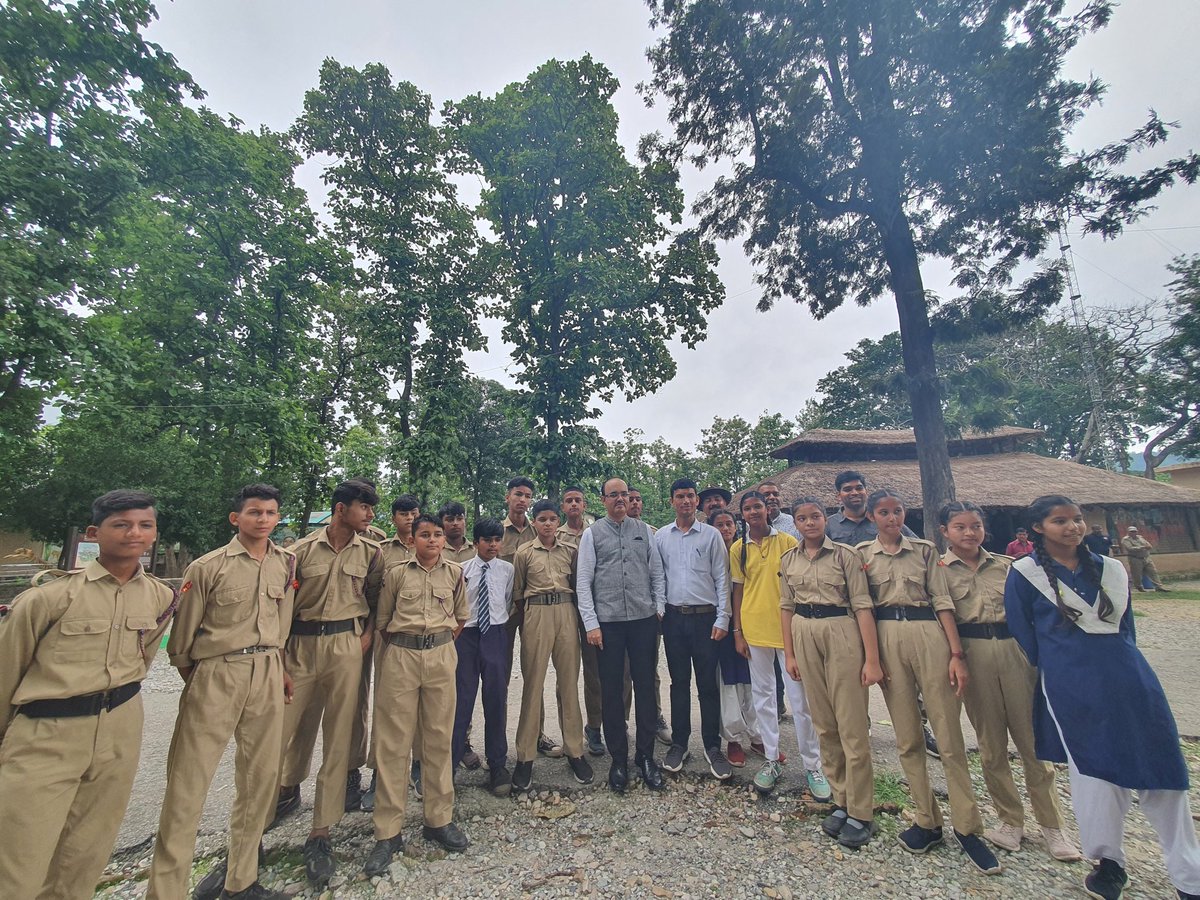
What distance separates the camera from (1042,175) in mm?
8195

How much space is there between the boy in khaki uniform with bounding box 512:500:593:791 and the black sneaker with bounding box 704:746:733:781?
0.91 meters

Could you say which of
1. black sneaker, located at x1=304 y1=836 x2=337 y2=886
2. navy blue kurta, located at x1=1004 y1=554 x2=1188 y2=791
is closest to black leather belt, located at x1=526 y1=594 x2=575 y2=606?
black sneaker, located at x1=304 y1=836 x2=337 y2=886

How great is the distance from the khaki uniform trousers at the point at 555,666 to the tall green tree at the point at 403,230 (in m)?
9.64

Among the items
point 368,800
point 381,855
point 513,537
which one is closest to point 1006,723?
point 381,855

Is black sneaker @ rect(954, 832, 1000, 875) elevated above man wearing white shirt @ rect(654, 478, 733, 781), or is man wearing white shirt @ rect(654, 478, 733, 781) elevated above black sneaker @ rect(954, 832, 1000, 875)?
man wearing white shirt @ rect(654, 478, 733, 781)

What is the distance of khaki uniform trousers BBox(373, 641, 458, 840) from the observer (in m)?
2.97

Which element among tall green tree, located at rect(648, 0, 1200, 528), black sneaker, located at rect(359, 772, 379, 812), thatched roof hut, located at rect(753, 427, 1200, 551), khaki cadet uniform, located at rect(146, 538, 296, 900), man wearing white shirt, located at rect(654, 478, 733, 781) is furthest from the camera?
thatched roof hut, located at rect(753, 427, 1200, 551)

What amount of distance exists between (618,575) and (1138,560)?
1898cm

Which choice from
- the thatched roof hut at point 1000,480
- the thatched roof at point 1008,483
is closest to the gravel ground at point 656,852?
the thatched roof at point 1008,483

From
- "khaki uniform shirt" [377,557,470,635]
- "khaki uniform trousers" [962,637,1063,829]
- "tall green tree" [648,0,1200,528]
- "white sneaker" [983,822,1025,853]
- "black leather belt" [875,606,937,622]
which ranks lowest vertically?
"white sneaker" [983,822,1025,853]

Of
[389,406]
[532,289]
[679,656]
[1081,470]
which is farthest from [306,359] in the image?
[1081,470]

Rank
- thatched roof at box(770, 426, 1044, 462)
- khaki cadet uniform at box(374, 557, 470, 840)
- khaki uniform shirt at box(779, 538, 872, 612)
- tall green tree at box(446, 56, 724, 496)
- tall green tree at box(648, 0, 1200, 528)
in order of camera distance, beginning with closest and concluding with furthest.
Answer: khaki cadet uniform at box(374, 557, 470, 840)
khaki uniform shirt at box(779, 538, 872, 612)
tall green tree at box(648, 0, 1200, 528)
tall green tree at box(446, 56, 724, 496)
thatched roof at box(770, 426, 1044, 462)

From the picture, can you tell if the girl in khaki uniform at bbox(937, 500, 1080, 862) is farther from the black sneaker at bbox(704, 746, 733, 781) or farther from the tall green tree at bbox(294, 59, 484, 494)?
the tall green tree at bbox(294, 59, 484, 494)

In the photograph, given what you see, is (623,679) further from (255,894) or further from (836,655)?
(255,894)
